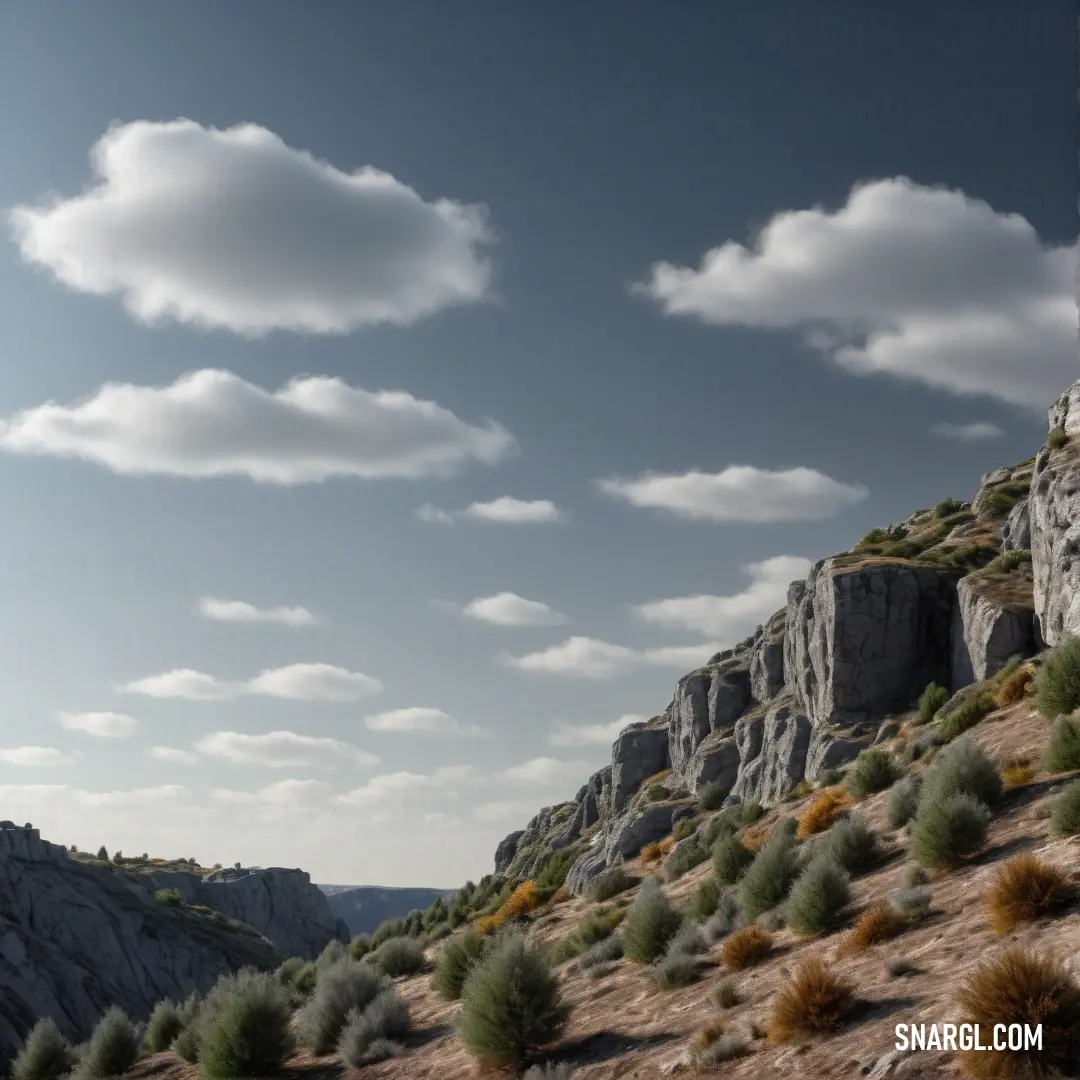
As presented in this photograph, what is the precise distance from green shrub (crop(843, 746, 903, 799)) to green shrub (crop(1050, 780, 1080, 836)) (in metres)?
9.52

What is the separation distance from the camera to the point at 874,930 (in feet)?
39.3

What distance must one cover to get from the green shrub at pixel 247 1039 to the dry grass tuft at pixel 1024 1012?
1267cm

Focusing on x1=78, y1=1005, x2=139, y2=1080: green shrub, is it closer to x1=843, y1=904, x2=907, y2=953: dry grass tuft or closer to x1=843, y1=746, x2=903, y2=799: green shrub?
x1=843, y1=904, x2=907, y2=953: dry grass tuft

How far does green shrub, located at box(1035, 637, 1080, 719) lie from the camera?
727 inches

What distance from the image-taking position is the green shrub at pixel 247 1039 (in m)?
16.0

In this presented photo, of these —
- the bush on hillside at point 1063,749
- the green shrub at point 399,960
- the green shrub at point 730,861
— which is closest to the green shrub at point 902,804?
the bush on hillside at point 1063,749

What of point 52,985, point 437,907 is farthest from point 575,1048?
point 52,985

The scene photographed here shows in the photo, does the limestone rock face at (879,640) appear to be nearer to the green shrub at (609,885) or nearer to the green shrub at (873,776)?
the green shrub at (609,885)

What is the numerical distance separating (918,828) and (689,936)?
4.13 m

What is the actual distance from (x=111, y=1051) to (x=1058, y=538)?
89.0 feet

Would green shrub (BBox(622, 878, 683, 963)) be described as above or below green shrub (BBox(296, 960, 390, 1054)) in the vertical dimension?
above

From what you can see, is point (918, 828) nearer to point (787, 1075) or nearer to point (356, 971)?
point (787, 1075)

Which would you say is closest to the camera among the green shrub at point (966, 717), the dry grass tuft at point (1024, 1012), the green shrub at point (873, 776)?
the dry grass tuft at point (1024, 1012)

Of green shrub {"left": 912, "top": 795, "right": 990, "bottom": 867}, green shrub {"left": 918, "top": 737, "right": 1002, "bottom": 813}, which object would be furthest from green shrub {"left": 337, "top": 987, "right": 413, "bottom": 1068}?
green shrub {"left": 918, "top": 737, "right": 1002, "bottom": 813}
